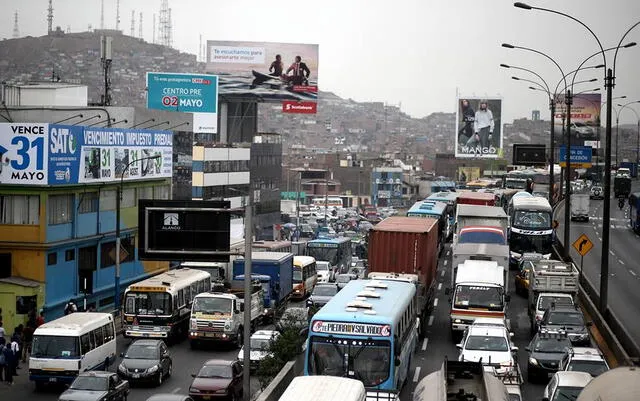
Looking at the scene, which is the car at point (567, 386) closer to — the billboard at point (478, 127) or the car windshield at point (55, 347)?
the car windshield at point (55, 347)

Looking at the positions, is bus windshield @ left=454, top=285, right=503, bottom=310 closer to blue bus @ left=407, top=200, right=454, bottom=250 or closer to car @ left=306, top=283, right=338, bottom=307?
car @ left=306, top=283, right=338, bottom=307

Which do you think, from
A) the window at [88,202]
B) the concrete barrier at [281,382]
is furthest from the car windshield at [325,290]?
the concrete barrier at [281,382]

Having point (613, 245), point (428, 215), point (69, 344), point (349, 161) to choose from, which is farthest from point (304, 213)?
point (69, 344)

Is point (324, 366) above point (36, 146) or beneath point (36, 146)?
beneath

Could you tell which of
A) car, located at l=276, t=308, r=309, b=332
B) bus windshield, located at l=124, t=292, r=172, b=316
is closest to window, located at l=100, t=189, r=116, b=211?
bus windshield, located at l=124, t=292, r=172, b=316

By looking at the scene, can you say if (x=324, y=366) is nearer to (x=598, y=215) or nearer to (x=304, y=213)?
(x=598, y=215)

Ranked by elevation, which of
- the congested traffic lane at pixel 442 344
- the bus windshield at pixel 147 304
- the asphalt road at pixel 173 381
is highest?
the bus windshield at pixel 147 304
